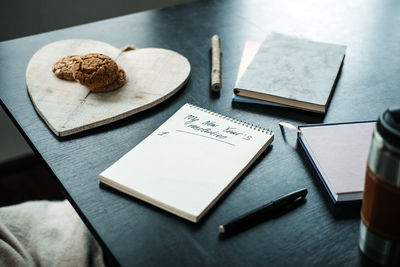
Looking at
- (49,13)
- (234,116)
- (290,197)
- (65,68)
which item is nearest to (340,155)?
(290,197)

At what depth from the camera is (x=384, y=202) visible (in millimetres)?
605

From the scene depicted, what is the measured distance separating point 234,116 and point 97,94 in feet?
0.98

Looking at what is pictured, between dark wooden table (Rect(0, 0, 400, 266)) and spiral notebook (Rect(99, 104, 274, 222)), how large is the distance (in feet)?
0.06

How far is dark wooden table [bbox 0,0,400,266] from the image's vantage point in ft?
2.27

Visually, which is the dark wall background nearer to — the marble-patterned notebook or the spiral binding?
the marble-patterned notebook

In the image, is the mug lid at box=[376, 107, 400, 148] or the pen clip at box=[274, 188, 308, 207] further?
the pen clip at box=[274, 188, 308, 207]

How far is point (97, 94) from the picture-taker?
1.03 m

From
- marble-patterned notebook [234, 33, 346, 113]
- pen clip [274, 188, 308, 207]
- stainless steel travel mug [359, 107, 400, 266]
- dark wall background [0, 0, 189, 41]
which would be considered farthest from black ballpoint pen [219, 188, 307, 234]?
dark wall background [0, 0, 189, 41]

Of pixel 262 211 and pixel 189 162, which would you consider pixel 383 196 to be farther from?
pixel 189 162

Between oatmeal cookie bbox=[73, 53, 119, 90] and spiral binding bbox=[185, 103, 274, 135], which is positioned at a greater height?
oatmeal cookie bbox=[73, 53, 119, 90]

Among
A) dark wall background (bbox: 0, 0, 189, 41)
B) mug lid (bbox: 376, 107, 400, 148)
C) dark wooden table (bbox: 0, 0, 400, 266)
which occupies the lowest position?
dark wall background (bbox: 0, 0, 189, 41)

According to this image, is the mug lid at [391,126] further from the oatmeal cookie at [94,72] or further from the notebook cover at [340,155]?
the oatmeal cookie at [94,72]

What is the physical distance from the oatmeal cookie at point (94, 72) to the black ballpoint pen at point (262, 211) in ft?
1.47

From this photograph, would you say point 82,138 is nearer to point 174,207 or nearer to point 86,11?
point 174,207
